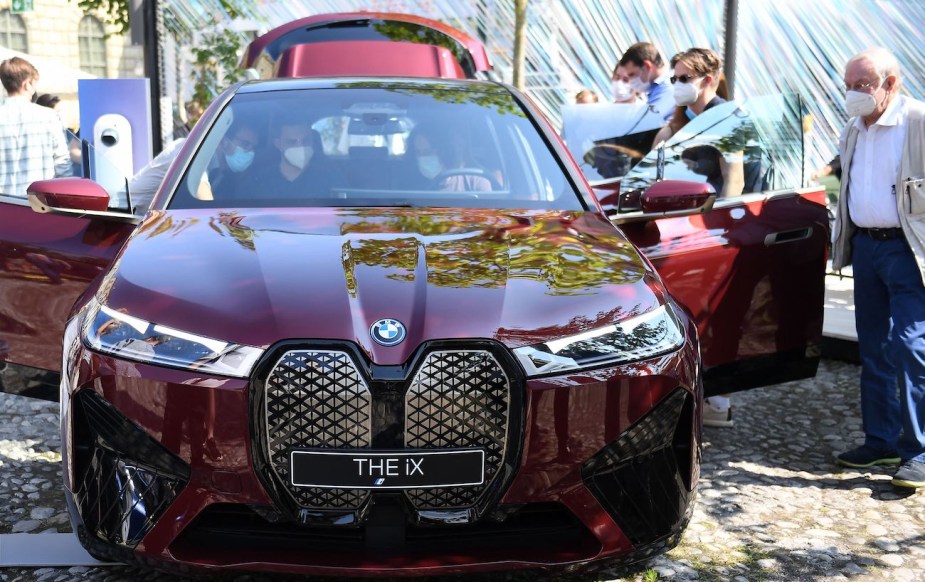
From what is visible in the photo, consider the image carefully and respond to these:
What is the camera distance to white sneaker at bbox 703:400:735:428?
544 centimetres

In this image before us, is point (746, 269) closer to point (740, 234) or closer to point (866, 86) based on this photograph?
point (740, 234)

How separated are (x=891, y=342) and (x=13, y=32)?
105 ft

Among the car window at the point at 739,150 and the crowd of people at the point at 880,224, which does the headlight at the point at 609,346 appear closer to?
the crowd of people at the point at 880,224

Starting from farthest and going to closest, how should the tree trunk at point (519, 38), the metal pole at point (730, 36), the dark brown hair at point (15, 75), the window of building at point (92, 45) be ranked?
the window of building at point (92, 45), the tree trunk at point (519, 38), the metal pole at point (730, 36), the dark brown hair at point (15, 75)

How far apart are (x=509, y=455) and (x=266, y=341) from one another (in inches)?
26.5

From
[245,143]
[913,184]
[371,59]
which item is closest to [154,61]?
[371,59]

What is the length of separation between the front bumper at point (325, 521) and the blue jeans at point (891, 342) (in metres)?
2.07

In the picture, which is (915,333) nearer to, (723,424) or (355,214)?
(723,424)

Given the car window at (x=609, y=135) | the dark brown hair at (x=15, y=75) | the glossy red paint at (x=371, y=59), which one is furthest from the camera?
the glossy red paint at (x=371, y=59)

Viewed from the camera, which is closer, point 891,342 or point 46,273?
point 46,273

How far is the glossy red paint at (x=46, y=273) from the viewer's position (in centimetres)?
392

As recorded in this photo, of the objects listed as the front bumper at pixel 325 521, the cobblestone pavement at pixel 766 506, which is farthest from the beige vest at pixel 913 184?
the front bumper at pixel 325 521

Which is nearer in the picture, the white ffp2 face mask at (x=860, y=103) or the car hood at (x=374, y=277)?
the car hood at (x=374, y=277)

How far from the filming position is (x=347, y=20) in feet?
31.3
